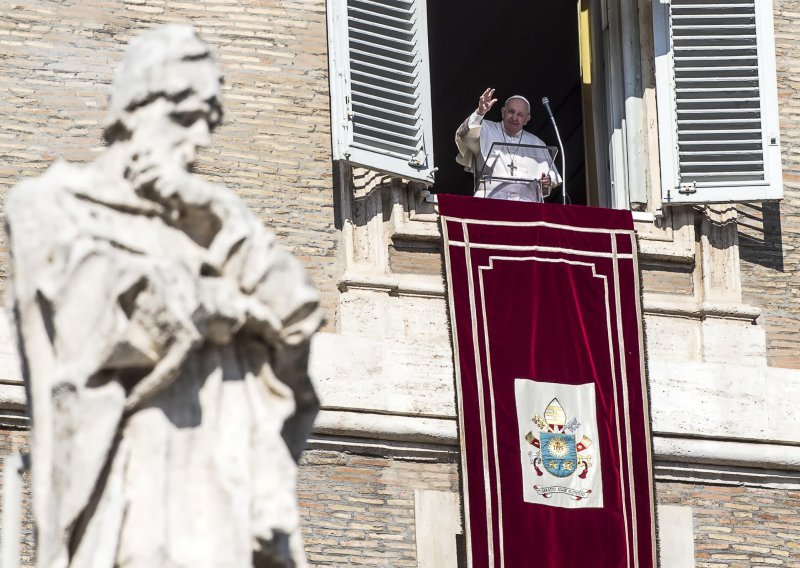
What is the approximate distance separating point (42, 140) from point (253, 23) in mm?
1304

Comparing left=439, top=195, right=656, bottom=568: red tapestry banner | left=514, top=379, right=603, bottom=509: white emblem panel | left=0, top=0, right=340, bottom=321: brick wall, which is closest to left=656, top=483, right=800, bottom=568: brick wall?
left=439, top=195, right=656, bottom=568: red tapestry banner

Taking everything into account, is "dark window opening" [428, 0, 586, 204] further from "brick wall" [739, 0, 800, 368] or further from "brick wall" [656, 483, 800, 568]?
"brick wall" [656, 483, 800, 568]

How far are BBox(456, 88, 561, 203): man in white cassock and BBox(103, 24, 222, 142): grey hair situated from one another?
788cm

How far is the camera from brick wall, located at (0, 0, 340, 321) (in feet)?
48.5

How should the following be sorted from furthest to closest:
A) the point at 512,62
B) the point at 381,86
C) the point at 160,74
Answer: the point at 512,62, the point at 381,86, the point at 160,74

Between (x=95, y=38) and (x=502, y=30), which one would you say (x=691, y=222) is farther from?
(x=502, y=30)

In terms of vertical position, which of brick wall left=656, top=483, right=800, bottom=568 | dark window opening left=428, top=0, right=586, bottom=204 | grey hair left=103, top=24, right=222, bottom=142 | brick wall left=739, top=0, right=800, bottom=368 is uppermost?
dark window opening left=428, top=0, right=586, bottom=204

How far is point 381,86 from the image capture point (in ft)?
50.9

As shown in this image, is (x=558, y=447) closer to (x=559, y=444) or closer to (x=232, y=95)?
(x=559, y=444)

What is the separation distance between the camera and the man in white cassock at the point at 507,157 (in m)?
16.0

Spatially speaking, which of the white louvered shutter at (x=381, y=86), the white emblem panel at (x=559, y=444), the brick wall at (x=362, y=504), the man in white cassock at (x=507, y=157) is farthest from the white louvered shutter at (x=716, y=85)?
the brick wall at (x=362, y=504)

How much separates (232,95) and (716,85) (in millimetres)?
2577

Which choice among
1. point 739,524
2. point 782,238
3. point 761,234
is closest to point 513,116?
point 761,234

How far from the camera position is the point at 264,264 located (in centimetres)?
786
